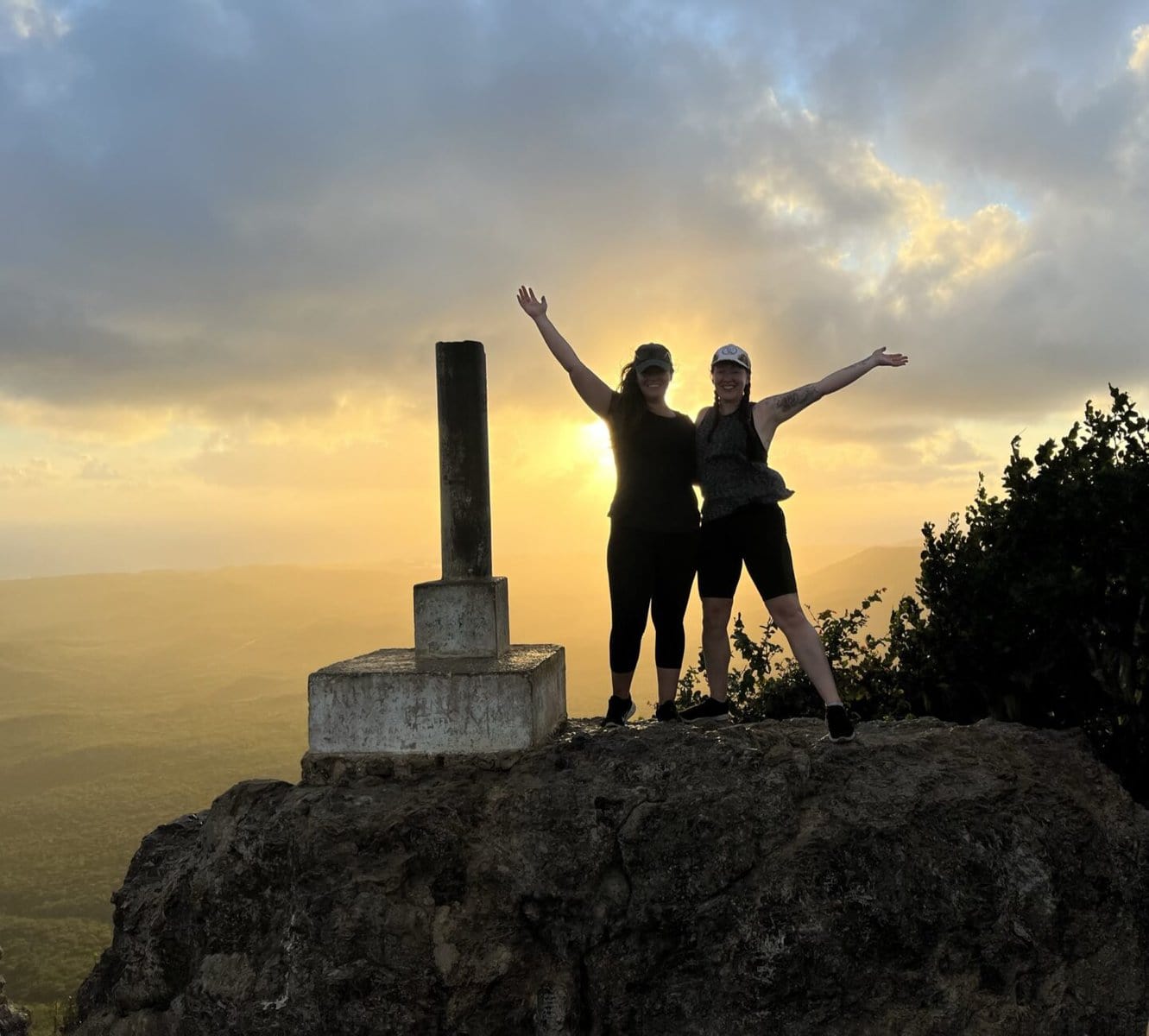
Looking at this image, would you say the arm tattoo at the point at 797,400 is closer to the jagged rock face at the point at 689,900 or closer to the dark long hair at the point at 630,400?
the dark long hair at the point at 630,400

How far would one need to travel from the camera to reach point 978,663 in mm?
11508

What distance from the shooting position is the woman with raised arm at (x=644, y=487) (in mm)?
6801

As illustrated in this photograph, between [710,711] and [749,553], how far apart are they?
4.67ft

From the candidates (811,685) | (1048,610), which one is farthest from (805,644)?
(811,685)

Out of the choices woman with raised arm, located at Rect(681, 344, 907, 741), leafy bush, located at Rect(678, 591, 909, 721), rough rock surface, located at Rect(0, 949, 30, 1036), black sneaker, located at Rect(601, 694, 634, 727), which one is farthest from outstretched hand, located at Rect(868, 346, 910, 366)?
rough rock surface, located at Rect(0, 949, 30, 1036)

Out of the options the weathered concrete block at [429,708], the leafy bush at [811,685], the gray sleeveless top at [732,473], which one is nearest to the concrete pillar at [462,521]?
the weathered concrete block at [429,708]

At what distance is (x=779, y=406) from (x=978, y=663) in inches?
252

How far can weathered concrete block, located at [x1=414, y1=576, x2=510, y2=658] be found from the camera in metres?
7.48

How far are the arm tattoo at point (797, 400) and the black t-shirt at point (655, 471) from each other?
2.24ft

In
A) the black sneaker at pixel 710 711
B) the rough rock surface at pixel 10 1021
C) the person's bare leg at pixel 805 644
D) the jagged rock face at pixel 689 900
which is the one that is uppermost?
the person's bare leg at pixel 805 644

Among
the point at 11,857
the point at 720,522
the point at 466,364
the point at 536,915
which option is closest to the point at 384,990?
the point at 536,915

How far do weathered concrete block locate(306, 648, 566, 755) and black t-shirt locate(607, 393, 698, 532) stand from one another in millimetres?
1384

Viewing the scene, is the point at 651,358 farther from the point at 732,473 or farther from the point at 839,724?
the point at 839,724

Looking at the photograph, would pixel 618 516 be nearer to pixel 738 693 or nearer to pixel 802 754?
pixel 802 754
